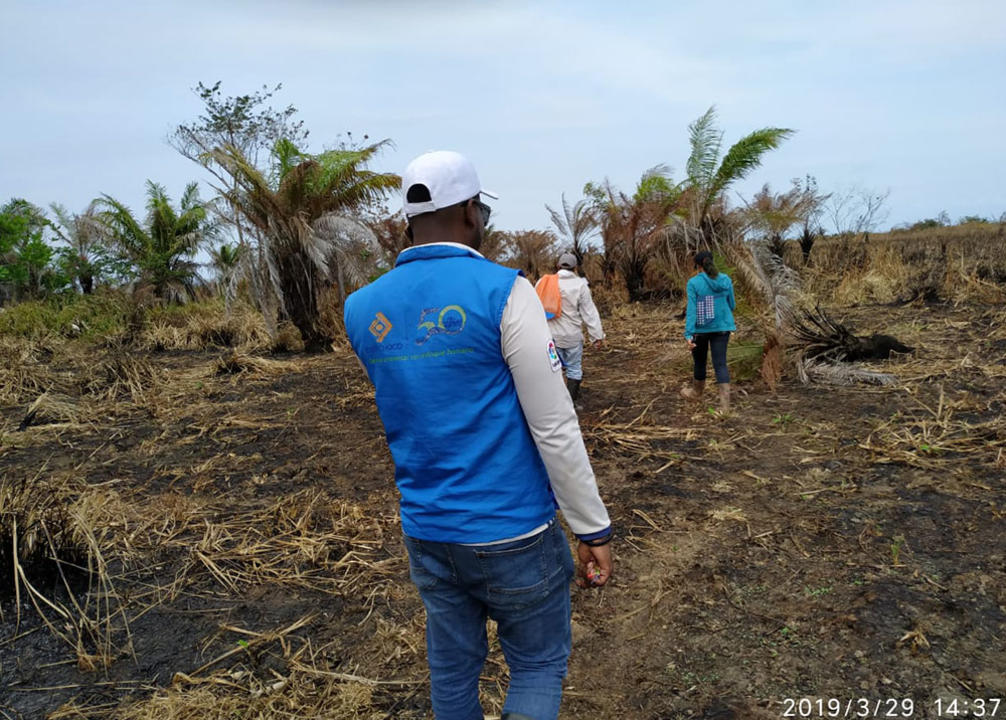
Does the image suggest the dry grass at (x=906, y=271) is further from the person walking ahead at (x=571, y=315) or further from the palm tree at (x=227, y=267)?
the palm tree at (x=227, y=267)

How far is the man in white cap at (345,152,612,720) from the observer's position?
5.54ft

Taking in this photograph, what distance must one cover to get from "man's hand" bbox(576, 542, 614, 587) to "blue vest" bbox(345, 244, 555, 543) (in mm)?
177

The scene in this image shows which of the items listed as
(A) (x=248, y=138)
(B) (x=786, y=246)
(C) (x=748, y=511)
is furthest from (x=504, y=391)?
(A) (x=248, y=138)

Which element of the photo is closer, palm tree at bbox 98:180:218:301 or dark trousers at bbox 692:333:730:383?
dark trousers at bbox 692:333:730:383

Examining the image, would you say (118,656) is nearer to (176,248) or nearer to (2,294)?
(176,248)

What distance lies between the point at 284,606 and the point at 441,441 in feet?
8.39

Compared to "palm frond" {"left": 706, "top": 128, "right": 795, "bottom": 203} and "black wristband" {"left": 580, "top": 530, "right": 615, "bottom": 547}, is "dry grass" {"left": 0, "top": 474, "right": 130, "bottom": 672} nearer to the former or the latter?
"black wristband" {"left": 580, "top": 530, "right": 615, "bottom": 547}

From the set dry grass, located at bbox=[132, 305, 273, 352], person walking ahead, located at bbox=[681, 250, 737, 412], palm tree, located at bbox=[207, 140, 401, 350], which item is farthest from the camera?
dry grass, located at bbox=[132, 305, 273, 352]

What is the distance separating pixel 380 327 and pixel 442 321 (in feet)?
0.70

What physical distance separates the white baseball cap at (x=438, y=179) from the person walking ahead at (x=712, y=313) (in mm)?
5282

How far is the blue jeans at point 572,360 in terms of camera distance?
22.8 feet

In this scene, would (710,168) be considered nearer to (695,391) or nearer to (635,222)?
(635,222)

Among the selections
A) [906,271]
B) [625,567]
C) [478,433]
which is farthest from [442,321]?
[906,271]

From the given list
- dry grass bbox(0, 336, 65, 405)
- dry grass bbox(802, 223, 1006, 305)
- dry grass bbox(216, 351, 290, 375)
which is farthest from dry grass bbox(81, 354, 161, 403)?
dry grass bbox(802, 223, 1006, 305)
